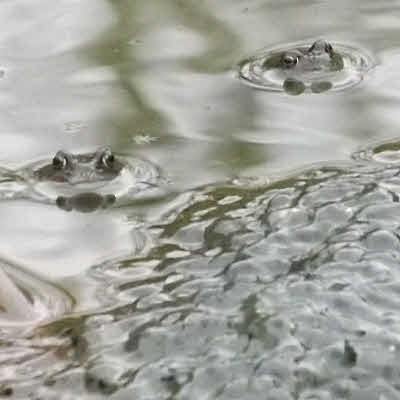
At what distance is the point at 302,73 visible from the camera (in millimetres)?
4664

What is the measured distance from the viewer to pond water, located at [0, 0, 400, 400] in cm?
254

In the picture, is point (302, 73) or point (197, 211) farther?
point (302, 73)

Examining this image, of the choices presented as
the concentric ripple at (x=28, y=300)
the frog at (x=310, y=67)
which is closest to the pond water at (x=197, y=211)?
the concentric ripple at (x=28, y=300)

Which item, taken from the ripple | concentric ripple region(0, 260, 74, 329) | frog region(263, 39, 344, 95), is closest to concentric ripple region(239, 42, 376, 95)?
frog region(263, 39, 344, 95)

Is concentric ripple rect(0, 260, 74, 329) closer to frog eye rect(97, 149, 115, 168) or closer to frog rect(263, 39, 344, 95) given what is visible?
frog eye rect(97, 149, 115, 168)

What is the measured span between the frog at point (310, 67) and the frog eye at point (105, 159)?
2.99ft

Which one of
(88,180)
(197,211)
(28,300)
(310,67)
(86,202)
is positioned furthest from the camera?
(310,67)

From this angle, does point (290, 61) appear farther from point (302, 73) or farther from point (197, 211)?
point (197, 211)

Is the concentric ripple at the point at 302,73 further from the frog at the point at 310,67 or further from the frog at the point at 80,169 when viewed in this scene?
the frog at the point at 80,169

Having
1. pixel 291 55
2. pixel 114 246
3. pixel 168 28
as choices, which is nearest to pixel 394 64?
pixel 291 55

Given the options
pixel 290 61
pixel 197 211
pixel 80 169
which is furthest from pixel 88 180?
pixel 290 61

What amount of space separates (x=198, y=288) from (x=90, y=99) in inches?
67.5

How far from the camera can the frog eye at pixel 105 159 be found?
391 centimetres

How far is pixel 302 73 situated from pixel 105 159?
109cm
